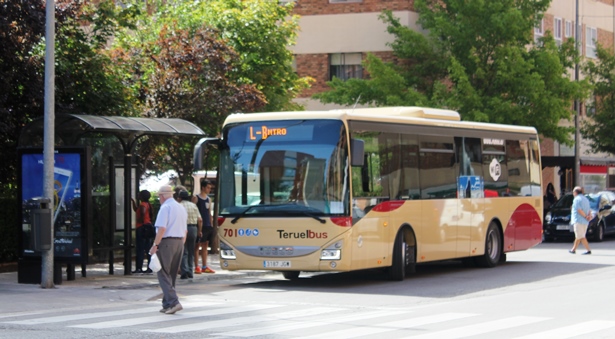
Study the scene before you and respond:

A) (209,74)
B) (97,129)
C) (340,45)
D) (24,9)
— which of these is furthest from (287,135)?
(340,45)

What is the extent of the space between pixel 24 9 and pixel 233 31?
1169cm

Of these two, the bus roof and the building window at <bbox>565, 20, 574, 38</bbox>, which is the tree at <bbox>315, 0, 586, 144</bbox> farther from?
the bus roof

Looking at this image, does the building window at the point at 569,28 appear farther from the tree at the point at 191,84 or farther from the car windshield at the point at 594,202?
the tree at the point at 191,84

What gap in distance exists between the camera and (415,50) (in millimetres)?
42031

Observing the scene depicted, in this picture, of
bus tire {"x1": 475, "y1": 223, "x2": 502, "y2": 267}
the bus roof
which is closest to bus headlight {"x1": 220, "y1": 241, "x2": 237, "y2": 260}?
the bus roof

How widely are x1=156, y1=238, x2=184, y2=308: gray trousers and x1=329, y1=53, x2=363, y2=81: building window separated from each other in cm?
3140

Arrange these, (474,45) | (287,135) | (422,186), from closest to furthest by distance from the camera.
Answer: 1. (287,135)
2. (422,186)
3. (474,45)

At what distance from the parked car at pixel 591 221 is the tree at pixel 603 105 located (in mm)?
14601

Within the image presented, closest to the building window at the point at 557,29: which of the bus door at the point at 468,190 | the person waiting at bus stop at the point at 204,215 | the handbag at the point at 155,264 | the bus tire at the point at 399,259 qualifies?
the bus door at the point at 468,190

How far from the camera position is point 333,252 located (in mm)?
19078

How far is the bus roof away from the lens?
64.0 feet

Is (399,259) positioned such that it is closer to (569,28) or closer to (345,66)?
(345,66)

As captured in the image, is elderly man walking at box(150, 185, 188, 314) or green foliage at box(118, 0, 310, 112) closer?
elderly man walking at box(150, 185, 188, 314)

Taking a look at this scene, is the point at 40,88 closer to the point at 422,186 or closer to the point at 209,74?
the point at 209,74
